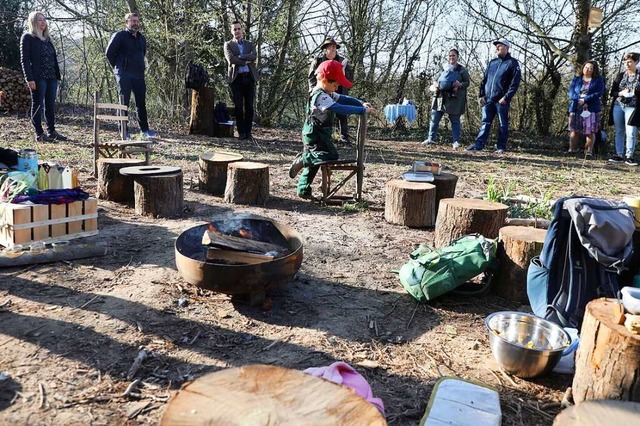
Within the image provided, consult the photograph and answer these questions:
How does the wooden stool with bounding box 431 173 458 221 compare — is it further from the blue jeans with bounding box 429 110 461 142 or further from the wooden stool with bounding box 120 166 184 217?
the blue jeans with bounding box 429 110 461 142

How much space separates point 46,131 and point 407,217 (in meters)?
7.89

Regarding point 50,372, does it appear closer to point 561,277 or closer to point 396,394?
point 396,394

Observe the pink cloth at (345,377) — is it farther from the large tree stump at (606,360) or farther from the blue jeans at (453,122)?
the blue jeans at (453,122)

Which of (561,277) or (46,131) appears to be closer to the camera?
(561,277)

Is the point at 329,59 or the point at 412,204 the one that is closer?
the point at 412,204

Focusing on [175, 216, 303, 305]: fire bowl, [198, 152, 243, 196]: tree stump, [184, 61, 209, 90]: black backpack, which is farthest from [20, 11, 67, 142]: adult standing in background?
[175, 216, 303, 305]: fire bowl

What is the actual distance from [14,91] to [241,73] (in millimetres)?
6575

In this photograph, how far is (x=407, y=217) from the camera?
576cm

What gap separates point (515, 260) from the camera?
394 cm

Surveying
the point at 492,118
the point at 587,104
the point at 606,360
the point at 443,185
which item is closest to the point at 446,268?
the point at 606,360

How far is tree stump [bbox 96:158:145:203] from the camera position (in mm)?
6117

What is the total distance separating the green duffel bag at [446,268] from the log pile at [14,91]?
510 inches

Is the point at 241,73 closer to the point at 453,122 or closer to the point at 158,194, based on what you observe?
the point at 453,122

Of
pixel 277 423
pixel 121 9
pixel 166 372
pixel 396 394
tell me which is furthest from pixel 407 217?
pixel 121 9
